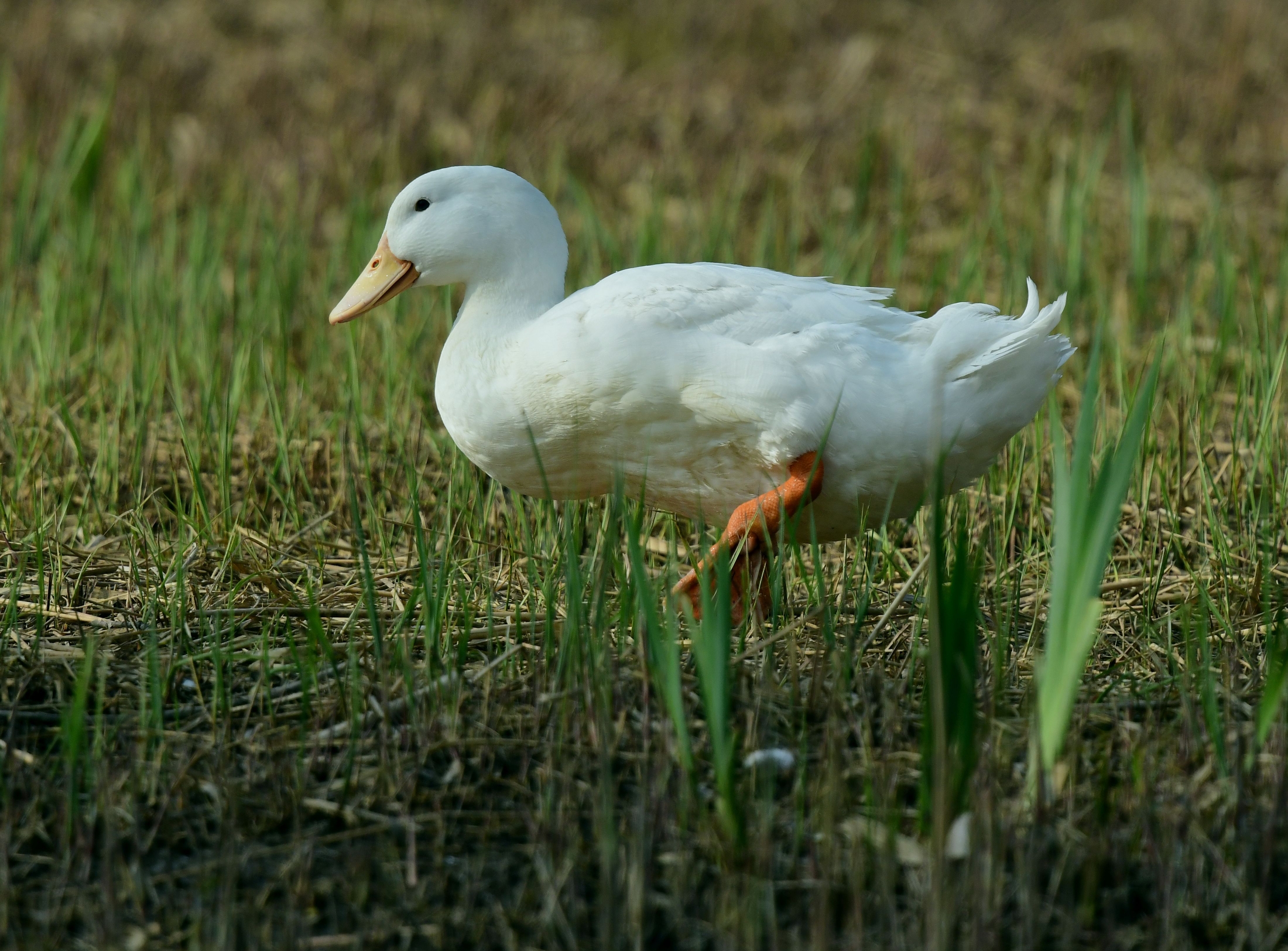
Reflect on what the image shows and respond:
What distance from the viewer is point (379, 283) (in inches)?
164

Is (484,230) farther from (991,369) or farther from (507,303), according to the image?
(991,369)

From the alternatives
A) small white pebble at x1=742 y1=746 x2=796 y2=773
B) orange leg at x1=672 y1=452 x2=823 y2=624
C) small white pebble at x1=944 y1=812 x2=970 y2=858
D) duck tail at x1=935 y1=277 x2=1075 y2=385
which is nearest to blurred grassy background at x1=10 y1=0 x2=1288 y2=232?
duck tail at x1=935 y1=277 x2=1075 y2=385

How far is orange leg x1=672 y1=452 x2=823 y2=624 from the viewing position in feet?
11.8

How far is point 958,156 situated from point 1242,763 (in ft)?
19.4

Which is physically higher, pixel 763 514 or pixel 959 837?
pixel 763 514

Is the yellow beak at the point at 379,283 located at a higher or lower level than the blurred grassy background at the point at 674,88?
lower

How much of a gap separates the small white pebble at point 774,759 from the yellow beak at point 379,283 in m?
1.86

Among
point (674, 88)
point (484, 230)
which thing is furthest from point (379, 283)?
point (674, 88)

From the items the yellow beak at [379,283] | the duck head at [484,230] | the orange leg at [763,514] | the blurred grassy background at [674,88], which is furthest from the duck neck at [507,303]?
the blurred grassy background at [674,88]

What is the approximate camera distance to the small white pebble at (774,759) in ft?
9.20

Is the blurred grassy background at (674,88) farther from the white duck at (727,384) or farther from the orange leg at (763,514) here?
the orange leg at (763,514)

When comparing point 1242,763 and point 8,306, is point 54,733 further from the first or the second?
point 8,306

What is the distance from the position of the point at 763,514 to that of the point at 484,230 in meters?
1.06

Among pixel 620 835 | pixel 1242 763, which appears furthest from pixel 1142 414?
pixel 620 835
